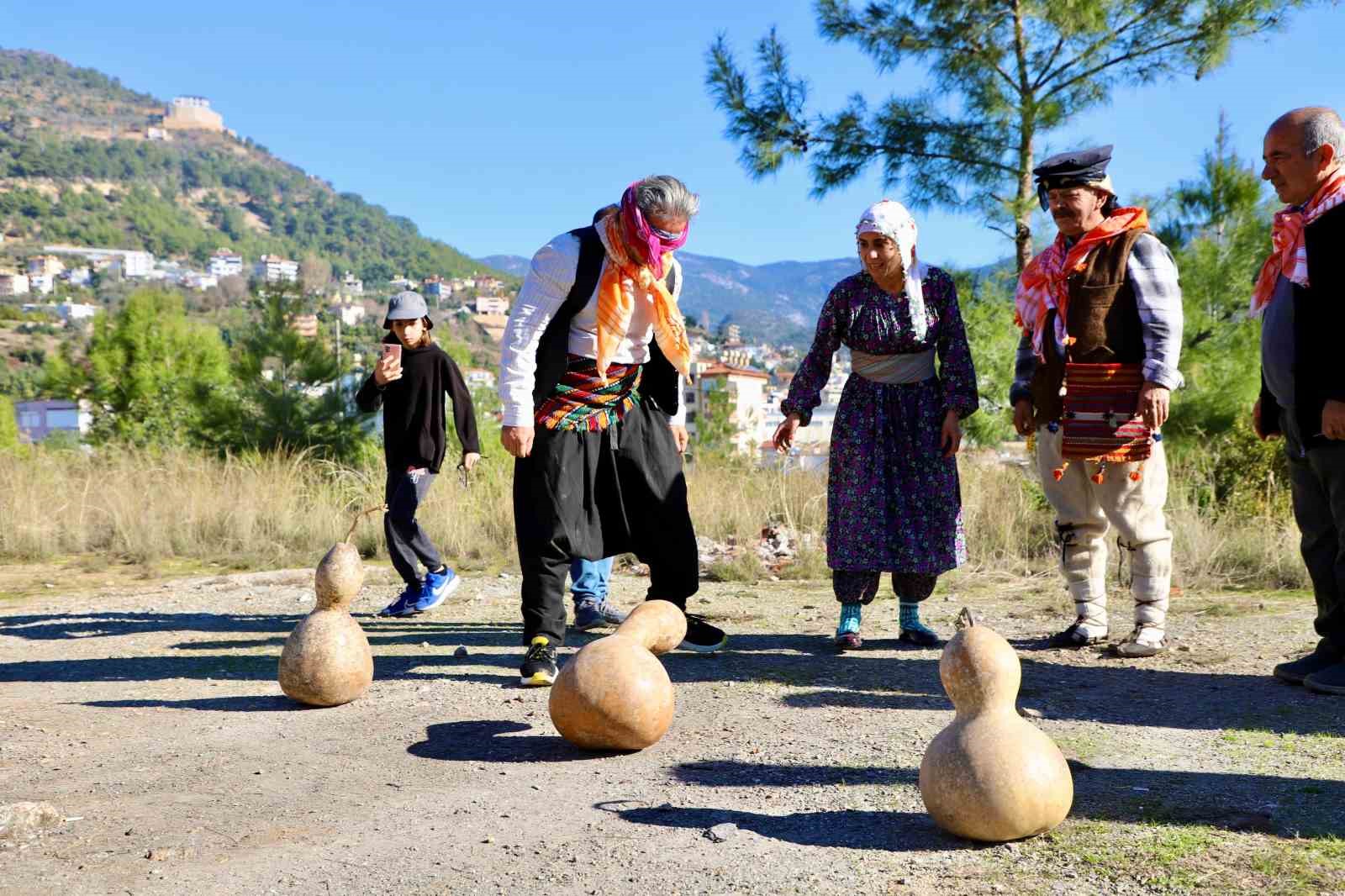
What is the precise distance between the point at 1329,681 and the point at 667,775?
270cm

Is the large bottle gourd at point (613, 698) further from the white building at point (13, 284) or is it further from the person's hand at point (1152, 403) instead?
the white building at point (13, 284)

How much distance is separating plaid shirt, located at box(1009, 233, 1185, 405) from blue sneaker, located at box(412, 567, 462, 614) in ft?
13.8

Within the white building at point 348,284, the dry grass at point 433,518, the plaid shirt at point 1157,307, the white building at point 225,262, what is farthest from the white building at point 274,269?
the plaid shirt at point 1157,307

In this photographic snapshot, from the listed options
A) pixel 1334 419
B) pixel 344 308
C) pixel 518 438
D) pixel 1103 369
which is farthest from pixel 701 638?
pixel 344 308

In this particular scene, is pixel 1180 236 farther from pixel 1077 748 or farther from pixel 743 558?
pixel 1077 748

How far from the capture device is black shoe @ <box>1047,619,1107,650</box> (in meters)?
5.33

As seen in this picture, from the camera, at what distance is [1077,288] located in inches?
195

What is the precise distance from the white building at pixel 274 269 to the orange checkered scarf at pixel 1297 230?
779 inches

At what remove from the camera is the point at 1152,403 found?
4.80 m

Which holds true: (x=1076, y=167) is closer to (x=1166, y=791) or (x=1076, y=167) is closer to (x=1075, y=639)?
(x=1075, y=639)

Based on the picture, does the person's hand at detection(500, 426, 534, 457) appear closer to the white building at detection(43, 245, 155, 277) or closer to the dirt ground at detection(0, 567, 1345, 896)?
the dirt ground at detection(0, 567, 1345, 896)

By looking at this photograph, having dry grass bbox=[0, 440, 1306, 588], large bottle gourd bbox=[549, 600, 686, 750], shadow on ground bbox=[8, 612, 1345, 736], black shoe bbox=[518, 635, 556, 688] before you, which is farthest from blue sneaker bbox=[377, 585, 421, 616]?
large bottle gourd bbox=[549, 600, 686, 750]

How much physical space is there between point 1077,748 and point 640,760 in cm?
146

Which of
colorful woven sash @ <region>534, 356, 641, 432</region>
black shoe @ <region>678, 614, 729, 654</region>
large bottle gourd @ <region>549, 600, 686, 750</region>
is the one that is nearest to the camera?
large bottle gourd @ <region>549, 600, 686, 750</region>
